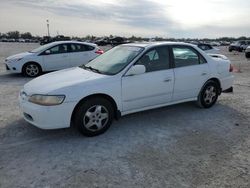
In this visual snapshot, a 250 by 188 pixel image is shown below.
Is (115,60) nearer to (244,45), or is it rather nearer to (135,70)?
(135,70)

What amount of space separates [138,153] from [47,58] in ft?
28.1

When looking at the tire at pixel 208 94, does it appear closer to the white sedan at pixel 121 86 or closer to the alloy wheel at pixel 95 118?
the white sedan at pixel 121 86

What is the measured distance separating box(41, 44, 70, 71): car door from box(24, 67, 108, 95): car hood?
647 centimetres

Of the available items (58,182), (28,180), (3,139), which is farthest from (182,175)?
(3,139)

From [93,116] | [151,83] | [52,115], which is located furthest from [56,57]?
[52,115]

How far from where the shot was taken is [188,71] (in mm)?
6152

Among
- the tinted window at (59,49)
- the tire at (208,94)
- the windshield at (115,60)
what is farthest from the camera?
the tinted window at (59,49)

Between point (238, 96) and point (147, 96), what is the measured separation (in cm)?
357

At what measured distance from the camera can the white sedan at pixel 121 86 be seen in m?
4.73

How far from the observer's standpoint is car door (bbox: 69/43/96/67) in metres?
12.4

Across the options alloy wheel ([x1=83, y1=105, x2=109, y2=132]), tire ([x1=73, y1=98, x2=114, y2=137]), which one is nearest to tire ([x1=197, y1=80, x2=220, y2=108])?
tire ([x1=73, y1=98, x2=114, y2=137])

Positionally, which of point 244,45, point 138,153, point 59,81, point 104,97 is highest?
point 244,45

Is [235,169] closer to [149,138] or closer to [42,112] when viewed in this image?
[149,138]

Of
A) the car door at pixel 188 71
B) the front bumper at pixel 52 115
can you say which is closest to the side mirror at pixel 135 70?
the car door at pixel 188 71
